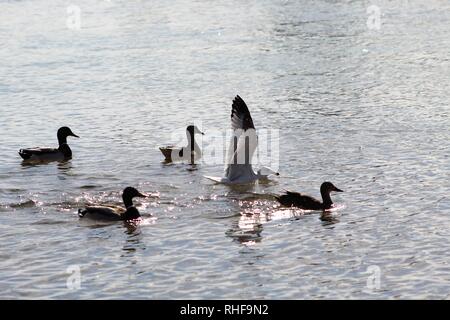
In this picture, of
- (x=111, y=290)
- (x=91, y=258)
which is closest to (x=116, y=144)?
(x=91, y=258)

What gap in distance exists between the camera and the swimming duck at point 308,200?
16922 mm

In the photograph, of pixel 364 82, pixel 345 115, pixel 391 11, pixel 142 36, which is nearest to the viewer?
pixel 345 115

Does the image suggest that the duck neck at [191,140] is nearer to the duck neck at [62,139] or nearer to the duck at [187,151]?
the duck at [187,151]

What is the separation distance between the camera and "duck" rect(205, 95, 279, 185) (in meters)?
A: 18.7

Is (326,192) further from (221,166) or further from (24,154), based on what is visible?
(24,154)

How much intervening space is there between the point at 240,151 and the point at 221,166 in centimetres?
233

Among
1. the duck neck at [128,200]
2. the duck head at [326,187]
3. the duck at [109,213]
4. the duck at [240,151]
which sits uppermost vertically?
the duck at [240,151]

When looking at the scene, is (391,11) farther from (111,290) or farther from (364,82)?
(111,290)

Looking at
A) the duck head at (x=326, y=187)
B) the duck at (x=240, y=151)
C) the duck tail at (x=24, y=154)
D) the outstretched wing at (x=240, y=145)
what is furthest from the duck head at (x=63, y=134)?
the duck head at (x=326, y=187)

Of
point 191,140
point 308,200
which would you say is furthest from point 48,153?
point 308,200

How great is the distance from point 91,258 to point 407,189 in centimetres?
642

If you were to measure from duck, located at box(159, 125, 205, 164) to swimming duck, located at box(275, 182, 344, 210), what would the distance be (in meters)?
4.48

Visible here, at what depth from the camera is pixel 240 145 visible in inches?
735

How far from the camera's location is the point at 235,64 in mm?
34188
